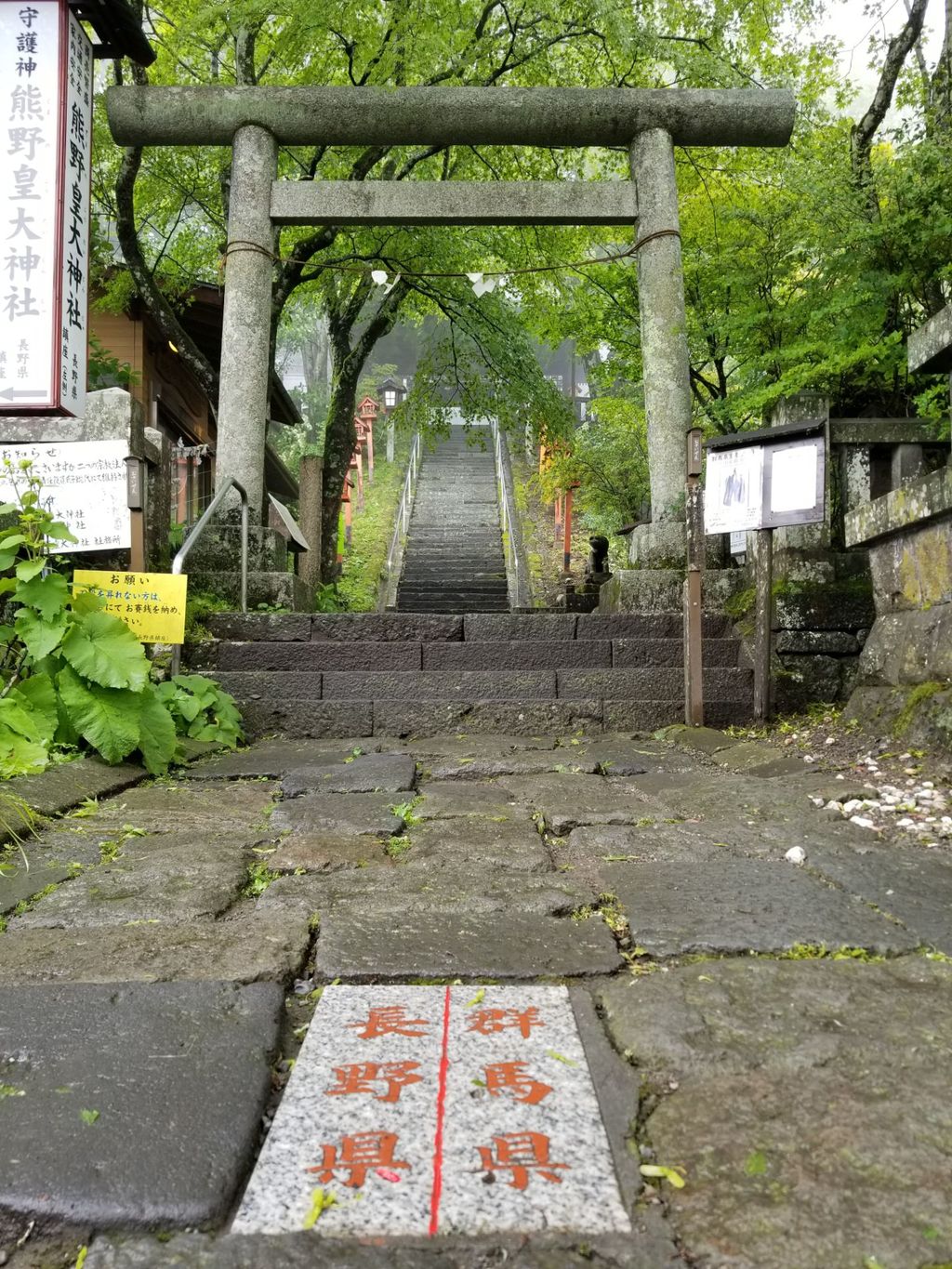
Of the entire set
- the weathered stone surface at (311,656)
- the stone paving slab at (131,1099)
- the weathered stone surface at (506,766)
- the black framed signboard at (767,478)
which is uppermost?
the black framed signboard at (767,478)

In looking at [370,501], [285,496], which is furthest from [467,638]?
[370,501]

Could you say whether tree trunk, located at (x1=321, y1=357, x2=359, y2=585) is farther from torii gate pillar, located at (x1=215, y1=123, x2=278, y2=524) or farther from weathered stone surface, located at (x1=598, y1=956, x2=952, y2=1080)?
weathered stone surface, located at (x1=598, y1=956, x2=952, y2=1080)

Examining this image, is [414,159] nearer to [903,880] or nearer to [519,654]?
[519,654]

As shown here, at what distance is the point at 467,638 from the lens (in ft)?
22.6

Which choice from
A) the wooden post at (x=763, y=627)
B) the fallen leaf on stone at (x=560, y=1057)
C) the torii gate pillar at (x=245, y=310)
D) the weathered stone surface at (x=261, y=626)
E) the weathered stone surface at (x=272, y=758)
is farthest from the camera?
the torii gate pillar at (x=245, y=310)

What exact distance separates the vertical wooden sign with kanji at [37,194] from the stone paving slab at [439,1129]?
4216mm

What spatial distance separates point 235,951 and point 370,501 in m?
24.6

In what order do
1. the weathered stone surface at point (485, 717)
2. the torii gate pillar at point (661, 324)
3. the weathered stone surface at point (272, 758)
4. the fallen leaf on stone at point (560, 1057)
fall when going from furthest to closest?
the torii gate pillar at point (661, 324), the weathered stone surface at point (485, 717), the weathered stone surface at point (272, 758), the fallen leaf on stone at point (560, 1057)

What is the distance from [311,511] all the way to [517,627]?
608 cm

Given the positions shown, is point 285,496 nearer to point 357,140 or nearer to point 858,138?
point 357,140

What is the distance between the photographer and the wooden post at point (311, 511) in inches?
472

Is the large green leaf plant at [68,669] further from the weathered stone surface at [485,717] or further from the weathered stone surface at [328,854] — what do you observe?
the weathered stone surface at [485,717]

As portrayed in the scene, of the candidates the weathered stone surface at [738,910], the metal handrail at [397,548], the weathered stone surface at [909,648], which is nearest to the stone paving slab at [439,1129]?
the weathered stone surface at [738,910]

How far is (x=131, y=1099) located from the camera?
136 centimetres
